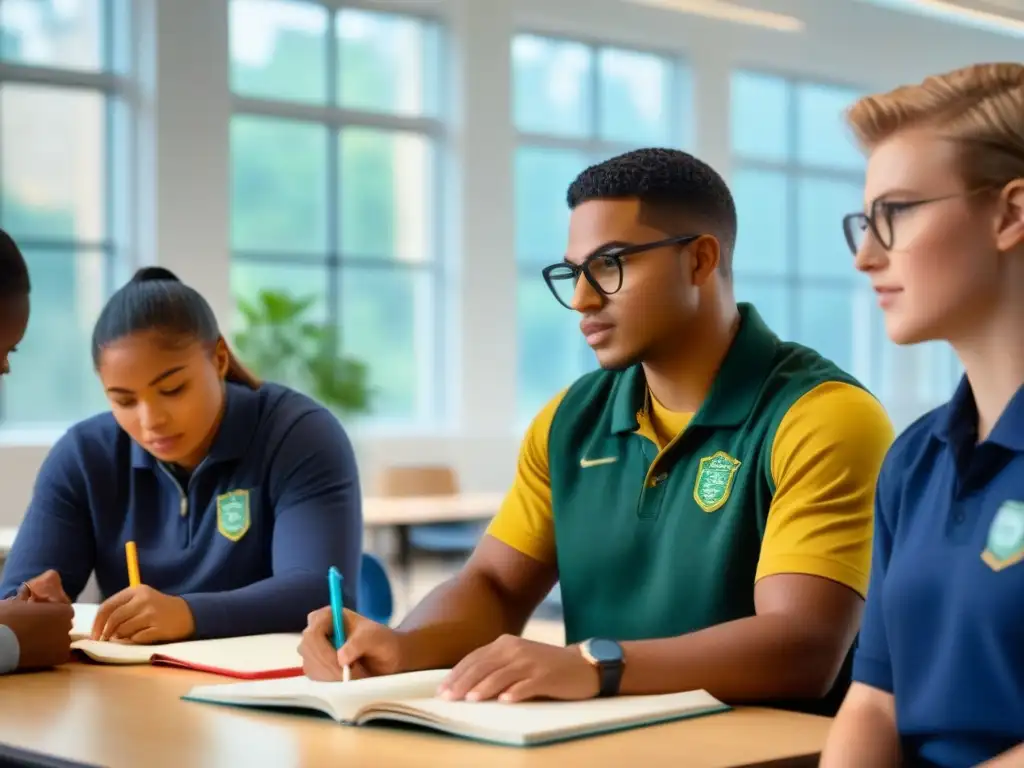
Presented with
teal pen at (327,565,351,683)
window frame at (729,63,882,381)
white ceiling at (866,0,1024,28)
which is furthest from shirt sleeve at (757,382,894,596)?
window frame at (729,63,882,381)

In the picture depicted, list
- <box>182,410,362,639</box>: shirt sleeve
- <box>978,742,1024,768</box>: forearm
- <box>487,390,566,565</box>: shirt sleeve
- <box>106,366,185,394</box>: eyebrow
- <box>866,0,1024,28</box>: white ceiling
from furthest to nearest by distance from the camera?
<box>866,0,1024,28</box>: white ceiling → <box>106,366,185,394</box>: eyebrow → <box>182,410,362,639</box>: shirt sleeve → <box>487,390,566,565</box>: shirt sleeve → <box>978,742,1024,768</box>: forearm

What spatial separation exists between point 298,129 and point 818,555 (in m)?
8.30

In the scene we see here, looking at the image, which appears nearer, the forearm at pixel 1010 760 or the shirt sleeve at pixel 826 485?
the forearm at pixel 1010 760

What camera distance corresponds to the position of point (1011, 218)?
4.45ft

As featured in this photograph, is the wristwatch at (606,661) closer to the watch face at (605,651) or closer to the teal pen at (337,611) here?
the watch face at (605,651)

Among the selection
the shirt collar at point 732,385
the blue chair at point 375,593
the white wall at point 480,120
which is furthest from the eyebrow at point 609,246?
the white wall at point 480,120

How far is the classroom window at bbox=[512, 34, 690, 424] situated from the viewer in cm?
1059

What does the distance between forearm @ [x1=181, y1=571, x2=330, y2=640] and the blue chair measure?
1.42 ft

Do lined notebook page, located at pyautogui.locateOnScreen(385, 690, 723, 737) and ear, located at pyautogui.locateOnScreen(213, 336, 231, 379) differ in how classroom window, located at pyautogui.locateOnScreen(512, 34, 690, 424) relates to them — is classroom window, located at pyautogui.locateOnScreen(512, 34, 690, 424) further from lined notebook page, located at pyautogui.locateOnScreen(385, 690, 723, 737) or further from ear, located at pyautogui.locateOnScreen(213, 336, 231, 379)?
lined notebook page, located at pyautogui.locateOnScreen(385, 690, 723, 737)

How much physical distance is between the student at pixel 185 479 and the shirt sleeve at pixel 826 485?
931mm

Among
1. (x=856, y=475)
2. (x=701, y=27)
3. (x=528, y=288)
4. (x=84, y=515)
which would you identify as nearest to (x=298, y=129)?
(x=528, y=288)

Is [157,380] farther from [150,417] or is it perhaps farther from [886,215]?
[886,215]

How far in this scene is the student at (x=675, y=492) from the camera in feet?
5.91

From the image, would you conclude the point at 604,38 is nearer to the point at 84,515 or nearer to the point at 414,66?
the point at 414,66
